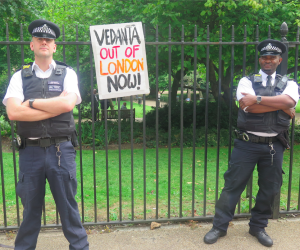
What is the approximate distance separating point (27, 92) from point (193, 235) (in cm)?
233

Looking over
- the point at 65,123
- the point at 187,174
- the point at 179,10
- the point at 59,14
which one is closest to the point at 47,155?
the point at 65,123

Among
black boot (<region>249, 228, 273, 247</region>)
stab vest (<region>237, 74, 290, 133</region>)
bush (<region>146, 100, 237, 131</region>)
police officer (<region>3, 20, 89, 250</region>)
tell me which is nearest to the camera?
police officer (<region>3, 20, 89, 250</region>)

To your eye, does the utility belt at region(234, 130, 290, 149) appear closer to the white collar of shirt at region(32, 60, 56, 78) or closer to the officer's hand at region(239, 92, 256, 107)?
the officer's hand at region(239, 92, 256, 107)

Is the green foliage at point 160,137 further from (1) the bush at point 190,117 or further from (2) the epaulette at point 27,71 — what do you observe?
(2) the epaulette at point 27,71

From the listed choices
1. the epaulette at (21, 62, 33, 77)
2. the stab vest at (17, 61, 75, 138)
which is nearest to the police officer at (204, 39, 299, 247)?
the stab vest at (17, 61, 75, 138)

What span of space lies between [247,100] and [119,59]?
138 cm

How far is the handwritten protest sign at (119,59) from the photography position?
10.8 ft

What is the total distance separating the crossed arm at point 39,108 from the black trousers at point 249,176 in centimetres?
179

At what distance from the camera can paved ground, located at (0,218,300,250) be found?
331cm

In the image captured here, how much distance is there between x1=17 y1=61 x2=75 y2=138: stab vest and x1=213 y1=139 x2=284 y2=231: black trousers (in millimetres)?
1769

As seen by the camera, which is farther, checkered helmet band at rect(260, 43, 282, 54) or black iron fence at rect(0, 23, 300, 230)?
black iron fence at rect(0, 23, 300, 230)

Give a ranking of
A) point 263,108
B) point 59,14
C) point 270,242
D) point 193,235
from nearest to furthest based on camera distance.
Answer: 1. point 263,108
2. point 270,242
3. point 193,235
4. point 59,14

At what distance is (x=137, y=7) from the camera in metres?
9.45

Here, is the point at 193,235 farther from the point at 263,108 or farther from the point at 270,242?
the point at 263,108
